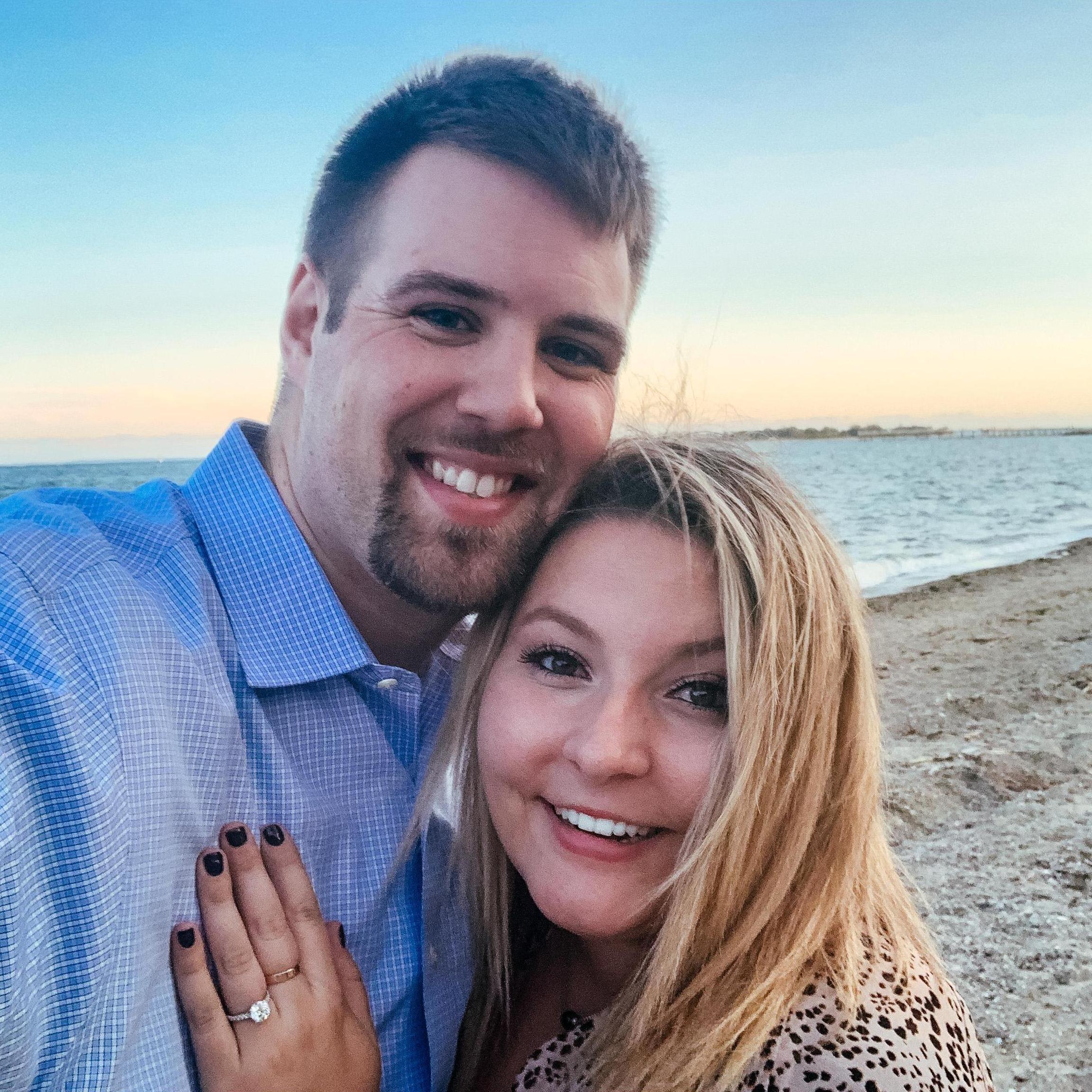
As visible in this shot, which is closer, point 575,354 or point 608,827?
point 608,827

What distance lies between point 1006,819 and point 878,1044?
3.94 metres

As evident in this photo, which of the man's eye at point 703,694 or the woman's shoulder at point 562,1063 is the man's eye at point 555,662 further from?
the woman's shoulder at point 562,1063

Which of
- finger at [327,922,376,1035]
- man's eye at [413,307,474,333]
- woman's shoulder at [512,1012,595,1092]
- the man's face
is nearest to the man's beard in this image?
the man's face

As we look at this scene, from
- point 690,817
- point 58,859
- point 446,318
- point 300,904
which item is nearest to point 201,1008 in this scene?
point 300,904

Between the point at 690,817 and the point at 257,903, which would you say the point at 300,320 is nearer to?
the point at 257,903

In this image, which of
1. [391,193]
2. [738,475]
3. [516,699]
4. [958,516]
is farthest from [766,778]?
[958,516]

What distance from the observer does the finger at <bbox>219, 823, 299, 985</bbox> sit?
162 cm

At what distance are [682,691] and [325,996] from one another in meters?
0.94

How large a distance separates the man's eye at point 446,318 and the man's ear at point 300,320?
1.37ft

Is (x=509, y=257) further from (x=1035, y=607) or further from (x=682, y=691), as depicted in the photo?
(x=1035, y=607)

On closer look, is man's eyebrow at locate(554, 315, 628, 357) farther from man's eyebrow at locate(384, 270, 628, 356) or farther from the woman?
the woman

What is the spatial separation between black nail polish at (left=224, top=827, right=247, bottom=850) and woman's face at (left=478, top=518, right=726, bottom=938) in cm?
62

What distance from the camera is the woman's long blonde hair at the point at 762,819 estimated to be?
5.91ft

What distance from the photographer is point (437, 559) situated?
7.10ft
